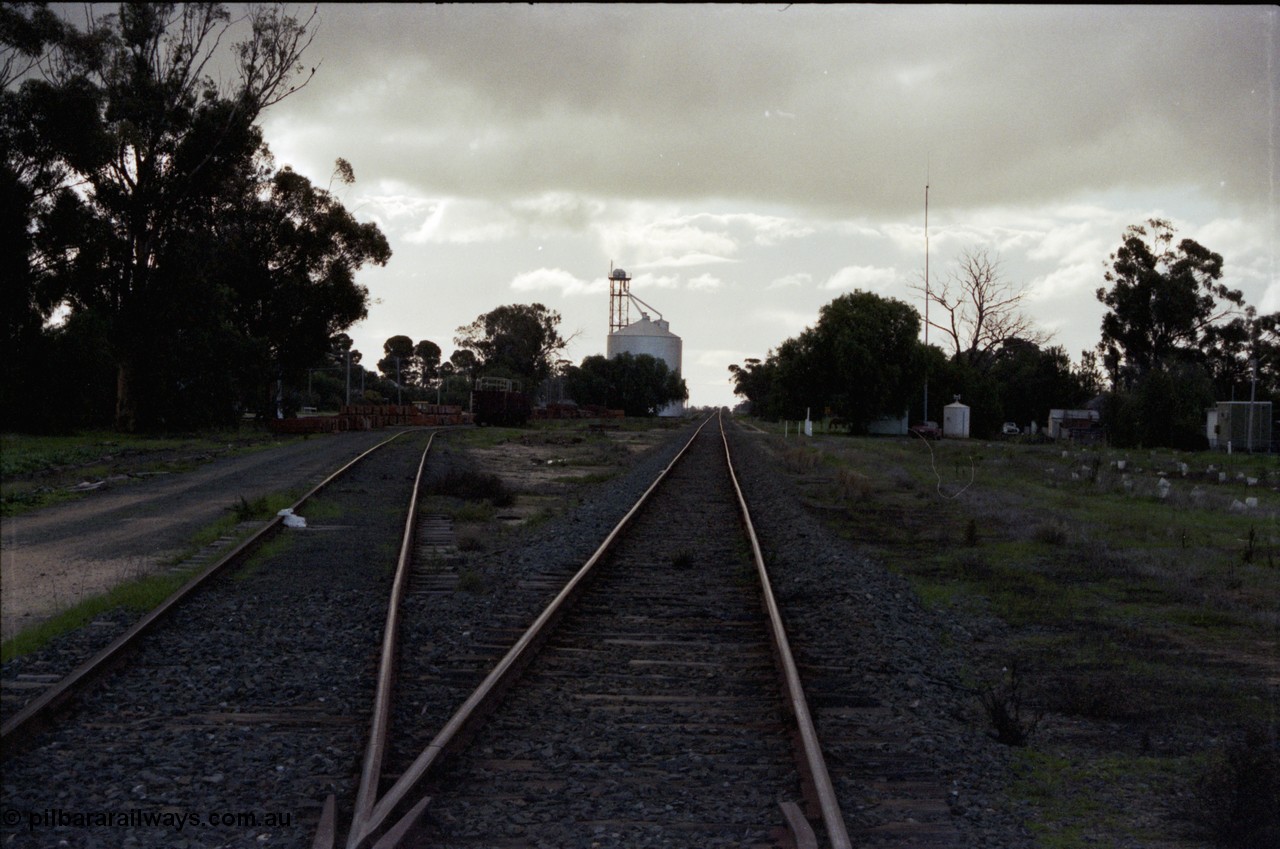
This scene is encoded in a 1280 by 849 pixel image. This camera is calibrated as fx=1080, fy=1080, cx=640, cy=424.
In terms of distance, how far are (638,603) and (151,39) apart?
35.0 metres

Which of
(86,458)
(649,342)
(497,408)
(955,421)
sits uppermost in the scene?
(649,342)

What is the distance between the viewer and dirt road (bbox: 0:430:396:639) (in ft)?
31.8

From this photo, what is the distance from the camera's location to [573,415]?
93.8m

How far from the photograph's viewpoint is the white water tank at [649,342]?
447ft

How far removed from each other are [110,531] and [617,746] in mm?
10573

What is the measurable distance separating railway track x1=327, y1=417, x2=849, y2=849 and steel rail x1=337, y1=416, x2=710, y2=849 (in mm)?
11

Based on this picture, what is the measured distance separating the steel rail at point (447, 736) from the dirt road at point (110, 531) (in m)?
3.38

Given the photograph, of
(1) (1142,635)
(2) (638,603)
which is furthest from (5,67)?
(1) (1142,635)

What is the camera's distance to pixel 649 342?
137875mm

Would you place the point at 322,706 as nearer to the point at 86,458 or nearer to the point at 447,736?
the point at 447,736

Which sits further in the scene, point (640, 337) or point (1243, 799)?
point (640, 337)

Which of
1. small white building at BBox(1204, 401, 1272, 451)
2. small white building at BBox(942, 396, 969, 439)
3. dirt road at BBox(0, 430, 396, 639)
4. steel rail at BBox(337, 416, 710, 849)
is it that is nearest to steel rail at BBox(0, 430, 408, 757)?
dirt road at BBox(0, 430, 396, 639)

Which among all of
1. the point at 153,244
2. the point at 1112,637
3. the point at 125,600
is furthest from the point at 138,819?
the point at 153,244

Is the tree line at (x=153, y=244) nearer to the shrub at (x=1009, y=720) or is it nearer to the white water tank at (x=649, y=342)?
the shrub at (x=1009, y=720)
